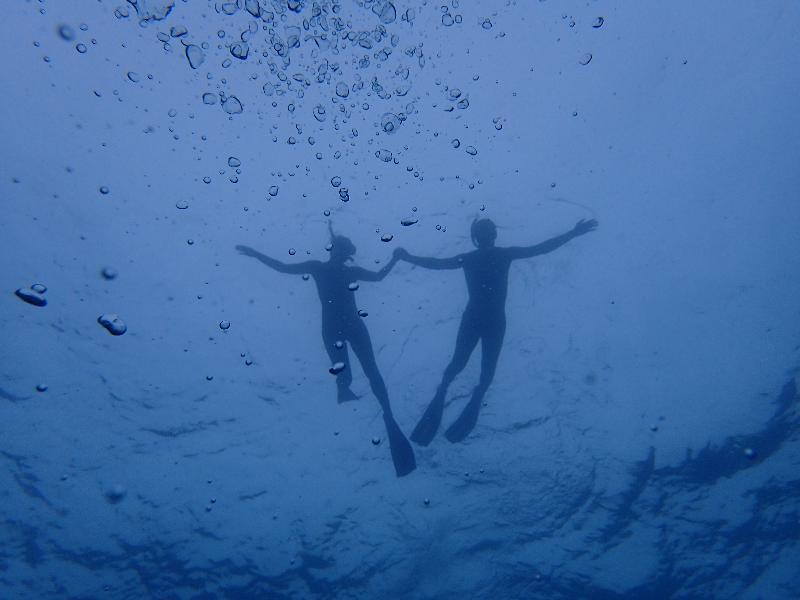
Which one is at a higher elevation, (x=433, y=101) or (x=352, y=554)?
(x=433, y=101)

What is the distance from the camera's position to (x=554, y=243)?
8508 mm

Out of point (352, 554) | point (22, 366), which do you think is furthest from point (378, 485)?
point (22, 366)

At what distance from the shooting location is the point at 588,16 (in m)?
8.44

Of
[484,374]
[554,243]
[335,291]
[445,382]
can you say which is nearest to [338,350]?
[335,291]

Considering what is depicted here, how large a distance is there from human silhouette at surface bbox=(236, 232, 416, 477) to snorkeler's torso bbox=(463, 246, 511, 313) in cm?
162

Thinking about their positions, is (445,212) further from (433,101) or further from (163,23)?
(163,23)

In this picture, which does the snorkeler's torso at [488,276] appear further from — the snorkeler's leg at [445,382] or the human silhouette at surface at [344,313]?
the human silhouette at surface at [344,313]

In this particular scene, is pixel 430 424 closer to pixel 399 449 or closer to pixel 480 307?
pixel 399 449

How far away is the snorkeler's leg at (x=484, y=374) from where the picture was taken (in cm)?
884

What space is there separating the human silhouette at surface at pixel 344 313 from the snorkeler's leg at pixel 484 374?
0.91 m

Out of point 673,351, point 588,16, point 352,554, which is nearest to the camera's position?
point 588,16

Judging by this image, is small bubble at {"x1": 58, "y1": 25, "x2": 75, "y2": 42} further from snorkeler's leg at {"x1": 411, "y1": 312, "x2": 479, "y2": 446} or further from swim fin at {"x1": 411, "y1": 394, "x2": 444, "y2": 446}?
swim fin at {"x1": 411, "y1": 394, "x2": 444, "y2": 446}

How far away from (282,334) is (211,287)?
6.28 feet

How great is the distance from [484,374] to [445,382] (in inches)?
30.6
